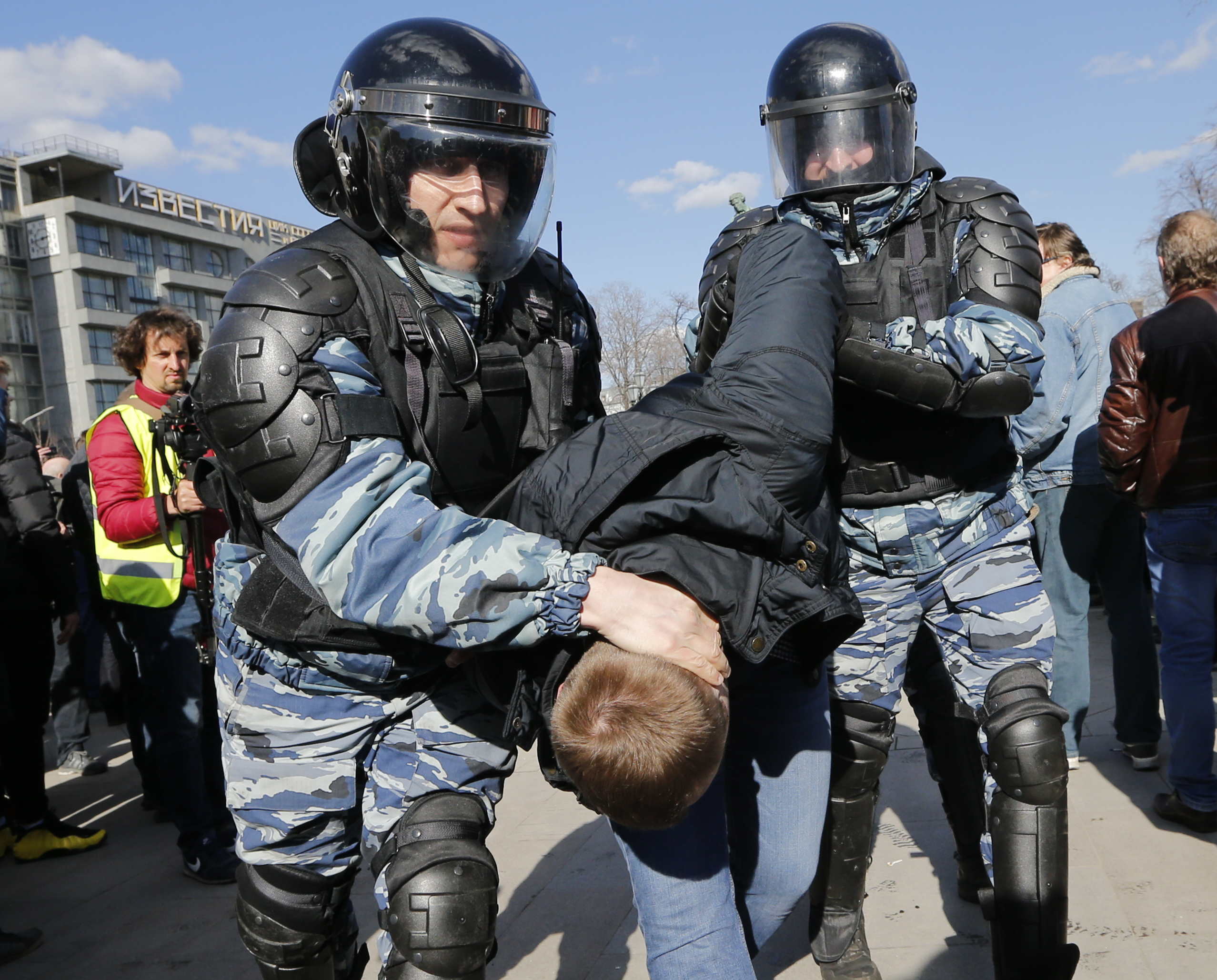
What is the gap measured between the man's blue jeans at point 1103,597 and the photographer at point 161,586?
127 inches

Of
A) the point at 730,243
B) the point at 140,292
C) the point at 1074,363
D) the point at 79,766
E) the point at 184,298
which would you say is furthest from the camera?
the point at 184,298

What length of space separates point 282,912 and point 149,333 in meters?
2.62

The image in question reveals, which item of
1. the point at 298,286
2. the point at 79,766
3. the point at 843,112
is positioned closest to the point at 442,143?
the point at 298,286

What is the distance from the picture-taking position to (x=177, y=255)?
47.6 meters

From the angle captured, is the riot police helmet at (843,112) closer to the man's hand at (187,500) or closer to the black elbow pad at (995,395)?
the black elbow pad at (995,395)

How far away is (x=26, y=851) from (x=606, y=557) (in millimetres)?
3588

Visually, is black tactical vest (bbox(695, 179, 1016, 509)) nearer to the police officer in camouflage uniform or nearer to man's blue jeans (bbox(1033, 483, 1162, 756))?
the police officer in camouflage uniform

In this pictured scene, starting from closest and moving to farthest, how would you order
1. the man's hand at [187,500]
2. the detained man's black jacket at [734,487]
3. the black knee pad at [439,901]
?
1. the detained man's black jacket at [734,487]
2. the black knee pad at [439,901]
3. the man's hand at [187,500]

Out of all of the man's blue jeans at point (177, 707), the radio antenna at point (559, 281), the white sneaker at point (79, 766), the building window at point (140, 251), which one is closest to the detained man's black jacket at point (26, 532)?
the man's blue jeans at point (177, 707)

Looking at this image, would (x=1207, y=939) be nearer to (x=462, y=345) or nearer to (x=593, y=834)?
(x=593, y=834)

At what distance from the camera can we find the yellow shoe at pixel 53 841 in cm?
395

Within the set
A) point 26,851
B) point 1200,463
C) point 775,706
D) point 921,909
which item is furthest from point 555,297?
point 26,851

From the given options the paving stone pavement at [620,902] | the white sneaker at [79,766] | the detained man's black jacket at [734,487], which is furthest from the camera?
the white sneaker at [79,766]

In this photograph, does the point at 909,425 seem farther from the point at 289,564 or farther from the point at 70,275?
the point at 70,275
